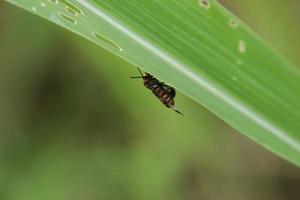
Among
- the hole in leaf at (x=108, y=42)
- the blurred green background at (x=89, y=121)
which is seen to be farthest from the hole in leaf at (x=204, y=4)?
the blurred green background at (x=89, y=121)

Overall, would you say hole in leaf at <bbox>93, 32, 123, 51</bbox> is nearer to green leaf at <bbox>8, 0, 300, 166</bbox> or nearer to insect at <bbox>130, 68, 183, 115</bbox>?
green leaf at <bbox>8, 0, 300, 166</bbox>

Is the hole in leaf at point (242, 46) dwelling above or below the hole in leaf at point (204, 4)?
below

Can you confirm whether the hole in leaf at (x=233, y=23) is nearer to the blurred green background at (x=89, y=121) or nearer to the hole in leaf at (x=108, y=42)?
the hole in leaf at (x=108, y=42)

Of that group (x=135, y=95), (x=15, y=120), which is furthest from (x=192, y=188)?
(x=15, y=120)

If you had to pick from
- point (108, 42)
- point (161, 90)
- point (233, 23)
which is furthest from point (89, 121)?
point (233, 23)

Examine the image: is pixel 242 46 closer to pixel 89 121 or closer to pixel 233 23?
pixel 233 23

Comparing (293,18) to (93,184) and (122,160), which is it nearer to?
(122,160)

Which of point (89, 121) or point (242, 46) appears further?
point (89, 121)
